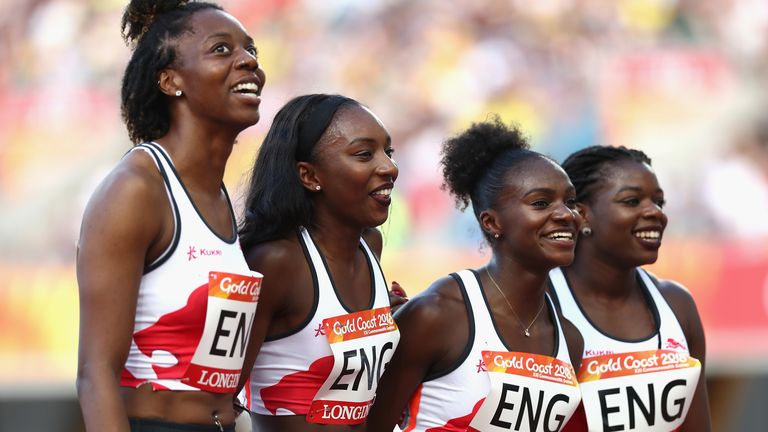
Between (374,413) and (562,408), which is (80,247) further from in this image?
(562,408)

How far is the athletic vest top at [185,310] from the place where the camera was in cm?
309

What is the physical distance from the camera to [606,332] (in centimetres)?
436

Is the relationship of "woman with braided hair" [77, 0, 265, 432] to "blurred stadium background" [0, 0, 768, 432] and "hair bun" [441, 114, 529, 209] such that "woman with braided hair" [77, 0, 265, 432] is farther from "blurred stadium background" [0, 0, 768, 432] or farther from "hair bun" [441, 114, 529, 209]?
"blurred stadium background" [0, 0, 768, 432]

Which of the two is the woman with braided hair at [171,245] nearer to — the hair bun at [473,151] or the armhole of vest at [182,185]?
the armhole of vest at [182,185]

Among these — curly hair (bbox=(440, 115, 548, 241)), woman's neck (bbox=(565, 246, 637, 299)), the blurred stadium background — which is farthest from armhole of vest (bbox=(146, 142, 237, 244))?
the blurred stadium background

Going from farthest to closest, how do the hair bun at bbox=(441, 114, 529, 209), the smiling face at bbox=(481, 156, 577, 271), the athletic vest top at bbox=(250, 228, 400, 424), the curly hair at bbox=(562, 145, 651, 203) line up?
the curly hair at bbox=(562, 145, 651, 203), the hair bun at bbox=(441, 114, 529, 209), the smiling face at bbox=(481, 156, 577, 271), the athletic vest top at bbox=(250, 228, 400, 424)

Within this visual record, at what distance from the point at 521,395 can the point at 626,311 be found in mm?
782

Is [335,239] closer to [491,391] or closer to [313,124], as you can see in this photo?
[313,124]

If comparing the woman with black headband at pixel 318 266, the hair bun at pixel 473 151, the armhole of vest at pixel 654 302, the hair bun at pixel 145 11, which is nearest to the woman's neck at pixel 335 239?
the woman with black headband at pixel 318 266

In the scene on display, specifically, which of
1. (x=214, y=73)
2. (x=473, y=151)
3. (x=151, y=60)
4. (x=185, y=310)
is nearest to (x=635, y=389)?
(x=473, y=151)

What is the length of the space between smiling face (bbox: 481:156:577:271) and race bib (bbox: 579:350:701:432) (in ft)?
1.56

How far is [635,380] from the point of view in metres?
4.23

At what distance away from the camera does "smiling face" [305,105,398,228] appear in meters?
3.71

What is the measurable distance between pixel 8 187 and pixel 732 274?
5452 millimetres
